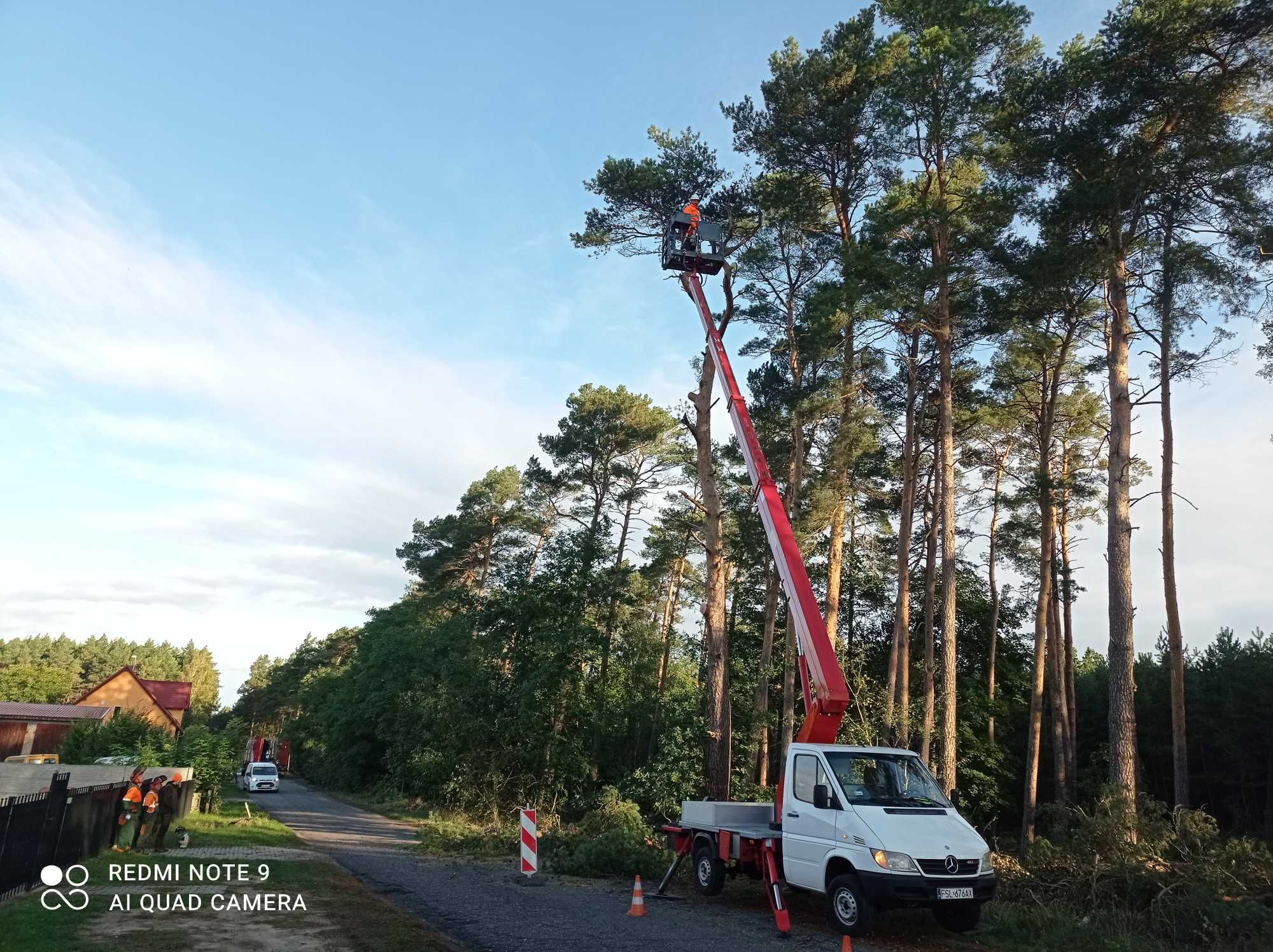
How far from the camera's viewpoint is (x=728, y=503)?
2795 cm

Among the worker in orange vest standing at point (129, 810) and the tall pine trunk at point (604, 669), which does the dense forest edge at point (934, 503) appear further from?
the worker in orange vest standing at point (129, 810)

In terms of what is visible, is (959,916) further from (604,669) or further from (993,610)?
(993,610)

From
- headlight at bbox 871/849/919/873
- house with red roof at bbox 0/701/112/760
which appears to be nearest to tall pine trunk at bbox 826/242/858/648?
headlight at bbox 871/849/919/873

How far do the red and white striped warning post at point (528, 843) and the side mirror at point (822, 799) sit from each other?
4973 mm

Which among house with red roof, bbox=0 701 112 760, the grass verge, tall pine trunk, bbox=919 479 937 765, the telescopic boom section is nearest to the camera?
the grass verge

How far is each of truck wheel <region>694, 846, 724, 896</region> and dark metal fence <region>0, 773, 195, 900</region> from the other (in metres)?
8.97

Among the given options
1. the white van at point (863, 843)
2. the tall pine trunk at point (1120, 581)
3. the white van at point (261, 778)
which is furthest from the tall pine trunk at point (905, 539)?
the white van at point (261, 778)

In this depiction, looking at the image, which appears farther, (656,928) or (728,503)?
(728,503)

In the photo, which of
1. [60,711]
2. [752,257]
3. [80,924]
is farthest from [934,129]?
[60,711]

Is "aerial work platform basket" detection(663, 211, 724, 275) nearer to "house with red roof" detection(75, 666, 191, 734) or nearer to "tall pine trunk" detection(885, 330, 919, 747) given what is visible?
"tall pine trunk" detection(885, 330, 919, 747)

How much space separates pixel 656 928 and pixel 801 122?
17809 millimetres

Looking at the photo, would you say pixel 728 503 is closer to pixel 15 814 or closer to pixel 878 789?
pixel 878 789

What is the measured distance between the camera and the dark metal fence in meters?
9.76
